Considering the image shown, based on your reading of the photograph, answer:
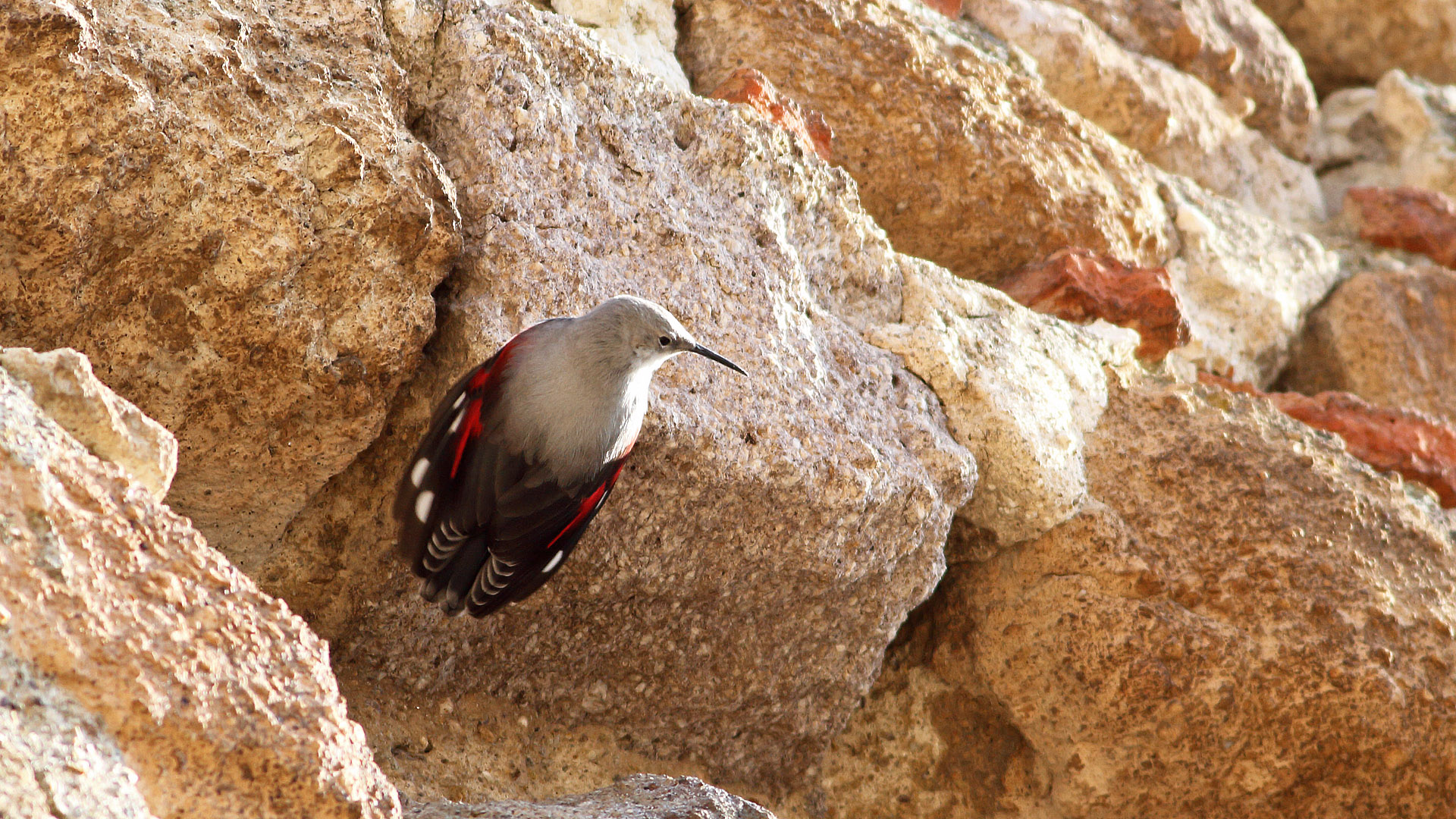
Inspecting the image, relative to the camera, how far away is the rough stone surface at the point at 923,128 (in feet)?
9.52

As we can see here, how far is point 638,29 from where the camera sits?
8.91ft

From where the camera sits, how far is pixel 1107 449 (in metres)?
2.63

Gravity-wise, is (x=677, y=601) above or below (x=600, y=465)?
below

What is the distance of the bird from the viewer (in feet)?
6.31

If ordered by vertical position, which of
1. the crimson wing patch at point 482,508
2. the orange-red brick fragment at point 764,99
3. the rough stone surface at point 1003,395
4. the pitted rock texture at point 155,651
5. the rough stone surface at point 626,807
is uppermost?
the orange-red brick fragment at point 764,99

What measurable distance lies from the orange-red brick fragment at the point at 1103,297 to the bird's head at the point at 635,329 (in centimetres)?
132

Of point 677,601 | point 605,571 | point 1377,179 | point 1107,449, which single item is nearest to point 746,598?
point 677,601

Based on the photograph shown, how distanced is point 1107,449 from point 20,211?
2.09 m

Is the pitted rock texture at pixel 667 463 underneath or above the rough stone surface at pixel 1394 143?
underneath

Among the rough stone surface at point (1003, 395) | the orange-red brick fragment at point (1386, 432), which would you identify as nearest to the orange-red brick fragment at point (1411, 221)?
the orange-red brick fragment at point (1386, 432)

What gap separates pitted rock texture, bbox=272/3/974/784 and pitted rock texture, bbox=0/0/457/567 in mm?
109

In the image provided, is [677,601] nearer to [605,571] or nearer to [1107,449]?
[605,571]

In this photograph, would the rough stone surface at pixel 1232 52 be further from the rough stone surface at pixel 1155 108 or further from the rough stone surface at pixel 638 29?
the rough stone surface at pixel 638 29

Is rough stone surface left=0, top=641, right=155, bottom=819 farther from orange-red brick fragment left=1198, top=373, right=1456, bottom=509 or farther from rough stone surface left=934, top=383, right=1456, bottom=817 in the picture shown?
orange-red brick fragment left=1198, top=373, right=1456, bottom=509
